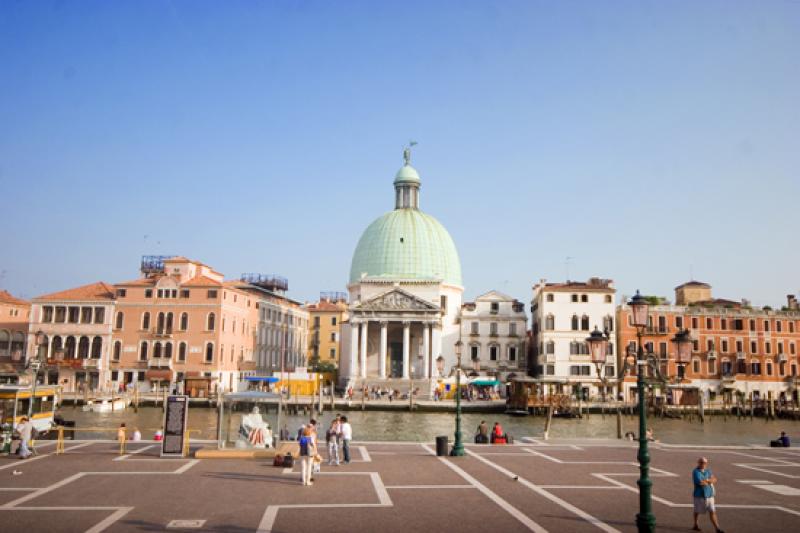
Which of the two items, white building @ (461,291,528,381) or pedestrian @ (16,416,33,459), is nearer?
pedestrian @ (16,416,33,459)

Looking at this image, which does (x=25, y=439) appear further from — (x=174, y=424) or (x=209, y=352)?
(x=209, y=352)

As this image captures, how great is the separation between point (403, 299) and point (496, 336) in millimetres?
11032

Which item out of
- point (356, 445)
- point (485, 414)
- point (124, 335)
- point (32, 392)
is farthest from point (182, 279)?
point (356, 445)

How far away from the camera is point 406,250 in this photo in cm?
8169

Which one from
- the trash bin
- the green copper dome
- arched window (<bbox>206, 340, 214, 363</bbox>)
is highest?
the green copper dome

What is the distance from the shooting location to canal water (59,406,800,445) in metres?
39.8

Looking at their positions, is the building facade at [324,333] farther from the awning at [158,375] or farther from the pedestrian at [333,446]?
the pedestrian at [333,446]

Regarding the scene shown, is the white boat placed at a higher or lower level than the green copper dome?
lower

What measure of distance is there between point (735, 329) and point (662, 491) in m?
55.8

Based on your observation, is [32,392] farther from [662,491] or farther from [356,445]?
[662,491]

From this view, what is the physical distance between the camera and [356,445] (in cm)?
2556

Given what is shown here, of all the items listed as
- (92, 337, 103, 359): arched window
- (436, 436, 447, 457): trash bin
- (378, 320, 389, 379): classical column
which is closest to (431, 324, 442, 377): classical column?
(378, 320, 389, 379): classical column

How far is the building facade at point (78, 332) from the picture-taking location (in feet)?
210

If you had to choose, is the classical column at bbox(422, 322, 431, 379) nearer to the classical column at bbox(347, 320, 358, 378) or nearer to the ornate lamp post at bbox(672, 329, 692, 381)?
the classical column at bbox(347, 320, 358, 378)
